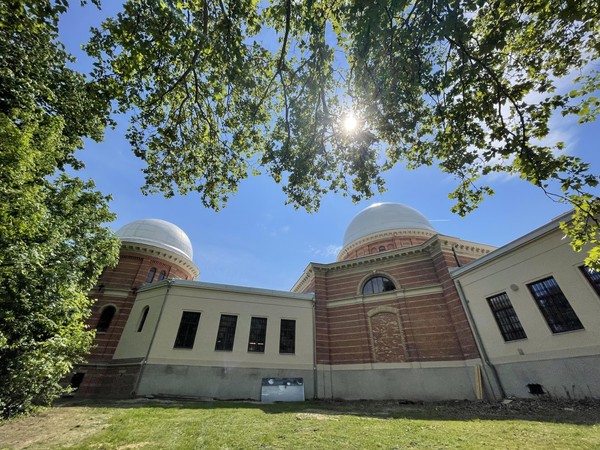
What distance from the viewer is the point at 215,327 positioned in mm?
17547

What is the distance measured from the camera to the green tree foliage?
297 inches

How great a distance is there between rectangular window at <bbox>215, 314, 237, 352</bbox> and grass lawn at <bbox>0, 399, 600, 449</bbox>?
21.1 feet

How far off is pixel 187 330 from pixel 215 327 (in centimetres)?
184

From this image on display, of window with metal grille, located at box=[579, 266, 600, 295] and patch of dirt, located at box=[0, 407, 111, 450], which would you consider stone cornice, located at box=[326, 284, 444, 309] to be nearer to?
window with metal grille, located at box=[579, 266, 600, 295]

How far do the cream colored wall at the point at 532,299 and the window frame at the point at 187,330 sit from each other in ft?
59.5

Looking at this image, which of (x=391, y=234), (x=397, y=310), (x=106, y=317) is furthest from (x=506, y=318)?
(x=106, y=317)

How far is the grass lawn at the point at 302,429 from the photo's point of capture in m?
6.41

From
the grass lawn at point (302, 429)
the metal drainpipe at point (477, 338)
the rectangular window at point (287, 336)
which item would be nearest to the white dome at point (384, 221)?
the metal drainpipe at point (477, 338)

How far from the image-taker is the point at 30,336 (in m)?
9.02

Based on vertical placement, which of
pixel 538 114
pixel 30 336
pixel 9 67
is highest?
pixel 9 67

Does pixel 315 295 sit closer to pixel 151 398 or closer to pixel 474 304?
pixel 474 304

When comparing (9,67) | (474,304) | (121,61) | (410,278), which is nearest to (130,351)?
(9,67)

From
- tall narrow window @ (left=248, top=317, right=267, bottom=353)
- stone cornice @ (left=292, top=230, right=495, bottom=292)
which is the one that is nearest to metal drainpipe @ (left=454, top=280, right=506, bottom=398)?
stone cornice @ (left=292, top=230, right=495, bottom=292)

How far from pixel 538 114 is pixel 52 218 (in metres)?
17.0
